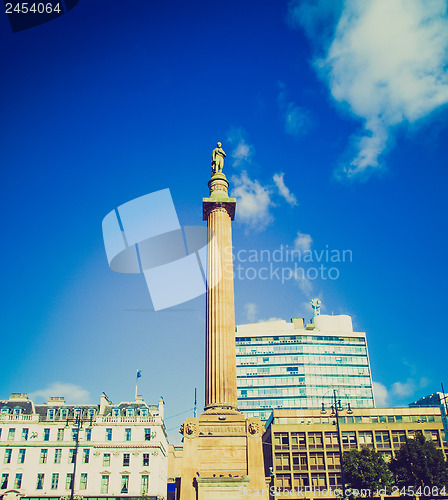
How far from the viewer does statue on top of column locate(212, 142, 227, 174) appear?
39.9 metres

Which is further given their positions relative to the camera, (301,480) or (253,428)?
(301,480)

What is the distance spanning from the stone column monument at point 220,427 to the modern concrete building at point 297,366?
76375 millimetres

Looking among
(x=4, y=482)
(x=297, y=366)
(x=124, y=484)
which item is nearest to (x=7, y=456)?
(x=4, y=482)

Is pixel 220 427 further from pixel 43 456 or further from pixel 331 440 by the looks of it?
pixel 331 440

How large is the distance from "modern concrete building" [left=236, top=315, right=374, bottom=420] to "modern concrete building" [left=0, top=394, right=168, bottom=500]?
48725 millimetres

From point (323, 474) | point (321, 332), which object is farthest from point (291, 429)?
point (321, 332)

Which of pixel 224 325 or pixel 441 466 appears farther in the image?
pixel 441 466

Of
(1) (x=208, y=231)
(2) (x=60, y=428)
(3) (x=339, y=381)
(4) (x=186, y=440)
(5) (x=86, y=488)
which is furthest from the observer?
(3) (x=339, y=381)

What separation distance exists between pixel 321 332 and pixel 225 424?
88688 mm

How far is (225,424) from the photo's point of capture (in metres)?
30.1

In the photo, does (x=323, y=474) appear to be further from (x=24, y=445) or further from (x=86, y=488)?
(x=24, y=445)

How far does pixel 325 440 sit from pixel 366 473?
32214 mm

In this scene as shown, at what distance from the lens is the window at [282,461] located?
71.4 m

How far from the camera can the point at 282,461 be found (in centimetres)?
7200
